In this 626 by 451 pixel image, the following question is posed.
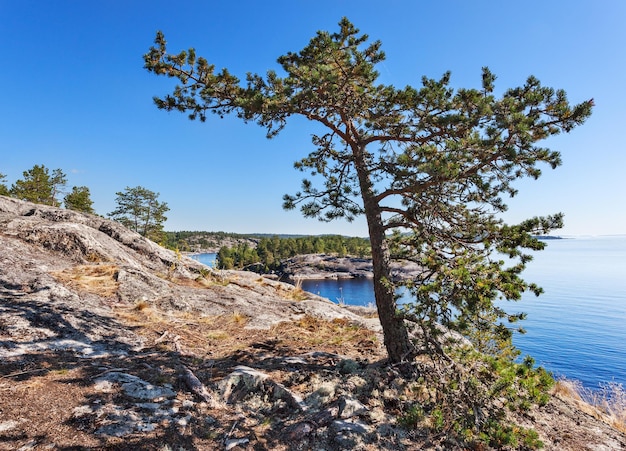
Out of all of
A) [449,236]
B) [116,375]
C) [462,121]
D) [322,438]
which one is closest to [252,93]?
[462,121]

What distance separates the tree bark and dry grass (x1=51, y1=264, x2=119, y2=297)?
638 cm

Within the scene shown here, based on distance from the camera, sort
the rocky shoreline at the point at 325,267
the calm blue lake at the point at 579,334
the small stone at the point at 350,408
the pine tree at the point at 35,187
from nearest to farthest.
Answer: the small stone at the point at 350,408 < the calm blue lake at the point at 579,334 < the pine tree at the point at 35,187 < the rocky shoreline at the point at 325,267

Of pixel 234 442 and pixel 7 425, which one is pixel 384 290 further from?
pixel 7 425

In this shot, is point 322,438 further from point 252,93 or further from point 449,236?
point 252,93

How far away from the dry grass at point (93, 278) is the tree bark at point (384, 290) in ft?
20.9

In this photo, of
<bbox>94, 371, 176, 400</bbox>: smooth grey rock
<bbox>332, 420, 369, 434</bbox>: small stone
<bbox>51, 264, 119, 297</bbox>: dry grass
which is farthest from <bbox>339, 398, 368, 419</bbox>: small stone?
<bbox>51, 264, 119, 297</bbox>: dry grass

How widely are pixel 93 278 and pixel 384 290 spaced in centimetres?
732

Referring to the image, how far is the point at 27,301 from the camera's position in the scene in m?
6.07

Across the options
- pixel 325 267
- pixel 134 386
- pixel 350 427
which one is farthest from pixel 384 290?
pixel 325 267

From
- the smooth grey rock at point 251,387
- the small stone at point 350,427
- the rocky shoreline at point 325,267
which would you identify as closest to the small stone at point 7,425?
the smooth grey rock at point 251,387

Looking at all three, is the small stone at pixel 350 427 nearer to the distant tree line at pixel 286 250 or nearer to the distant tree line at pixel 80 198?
the distant tree line at pixel 80 198

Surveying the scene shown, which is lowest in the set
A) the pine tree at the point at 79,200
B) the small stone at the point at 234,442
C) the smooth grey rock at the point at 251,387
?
the small stone at the point at 234,442

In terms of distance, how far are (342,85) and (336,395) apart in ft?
16.6

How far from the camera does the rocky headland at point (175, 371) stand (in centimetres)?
351
